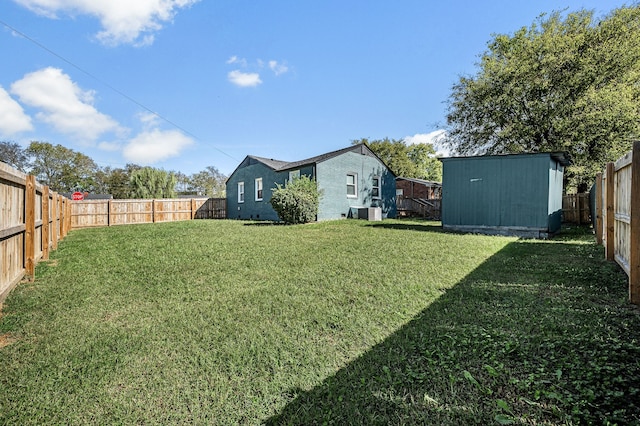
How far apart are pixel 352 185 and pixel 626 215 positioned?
12906mm

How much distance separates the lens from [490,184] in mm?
10016

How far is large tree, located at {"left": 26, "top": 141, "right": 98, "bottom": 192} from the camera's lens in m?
37.1

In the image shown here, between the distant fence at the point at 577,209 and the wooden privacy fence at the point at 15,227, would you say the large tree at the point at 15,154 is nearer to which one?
the wooden privacy fence at the point at 15,227

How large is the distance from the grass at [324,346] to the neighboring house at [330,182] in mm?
10248

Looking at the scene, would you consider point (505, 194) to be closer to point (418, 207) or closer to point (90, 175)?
point (418, 207)

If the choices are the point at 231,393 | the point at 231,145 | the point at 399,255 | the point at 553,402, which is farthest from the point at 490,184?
the point at 231,145

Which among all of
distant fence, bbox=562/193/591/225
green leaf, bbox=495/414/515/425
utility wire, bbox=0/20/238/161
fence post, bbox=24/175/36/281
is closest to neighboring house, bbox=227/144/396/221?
utility wire, bbox=0/20/238/161

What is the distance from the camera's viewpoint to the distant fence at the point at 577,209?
13.5 metres

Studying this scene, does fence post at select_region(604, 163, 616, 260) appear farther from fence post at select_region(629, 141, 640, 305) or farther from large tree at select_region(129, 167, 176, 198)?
large tree at select_region(129, 167, 176, 198)

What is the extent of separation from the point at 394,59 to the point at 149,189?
25.5 m

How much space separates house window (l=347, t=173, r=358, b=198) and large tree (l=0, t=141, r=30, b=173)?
39727 millimetres

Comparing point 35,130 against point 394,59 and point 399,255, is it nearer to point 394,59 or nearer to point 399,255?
point 394,59

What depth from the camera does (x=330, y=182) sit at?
1511 centimetres

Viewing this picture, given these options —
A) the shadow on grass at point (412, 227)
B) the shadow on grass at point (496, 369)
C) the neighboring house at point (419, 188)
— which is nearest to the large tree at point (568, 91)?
the shadow on grass at point (412, 227)
